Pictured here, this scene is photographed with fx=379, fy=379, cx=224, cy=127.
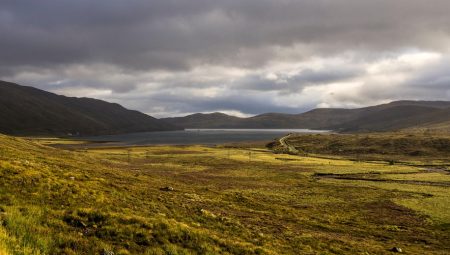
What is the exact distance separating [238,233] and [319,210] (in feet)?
74.8

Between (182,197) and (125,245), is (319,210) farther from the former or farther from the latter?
(125,245)

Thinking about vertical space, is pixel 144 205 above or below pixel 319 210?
above

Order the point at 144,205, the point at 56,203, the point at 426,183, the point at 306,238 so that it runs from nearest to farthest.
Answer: the point at 56,203 < the point at 306,238 < the point at 144,205 < the point at 426,183

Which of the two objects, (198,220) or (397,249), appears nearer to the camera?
(397,249)

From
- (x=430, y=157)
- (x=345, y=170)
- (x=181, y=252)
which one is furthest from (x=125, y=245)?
(x=430, y=157)

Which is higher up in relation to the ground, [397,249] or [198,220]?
[198,220]

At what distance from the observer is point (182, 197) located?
4431 centimetres

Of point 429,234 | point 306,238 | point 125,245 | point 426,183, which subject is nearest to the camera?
point 125,245

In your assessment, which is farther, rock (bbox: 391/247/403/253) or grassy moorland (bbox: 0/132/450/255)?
rock (bbox: 391/247/403/253)

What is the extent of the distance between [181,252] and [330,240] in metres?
15.1

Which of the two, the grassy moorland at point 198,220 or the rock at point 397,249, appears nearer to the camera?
the grassy moorland at point 198,220

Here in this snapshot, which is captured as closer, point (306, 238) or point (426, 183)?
point (306, 238)

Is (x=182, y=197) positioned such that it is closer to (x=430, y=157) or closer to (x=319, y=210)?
(x=319, y=210)

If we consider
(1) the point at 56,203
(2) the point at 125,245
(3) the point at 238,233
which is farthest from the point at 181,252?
(1) the point at 56,203
